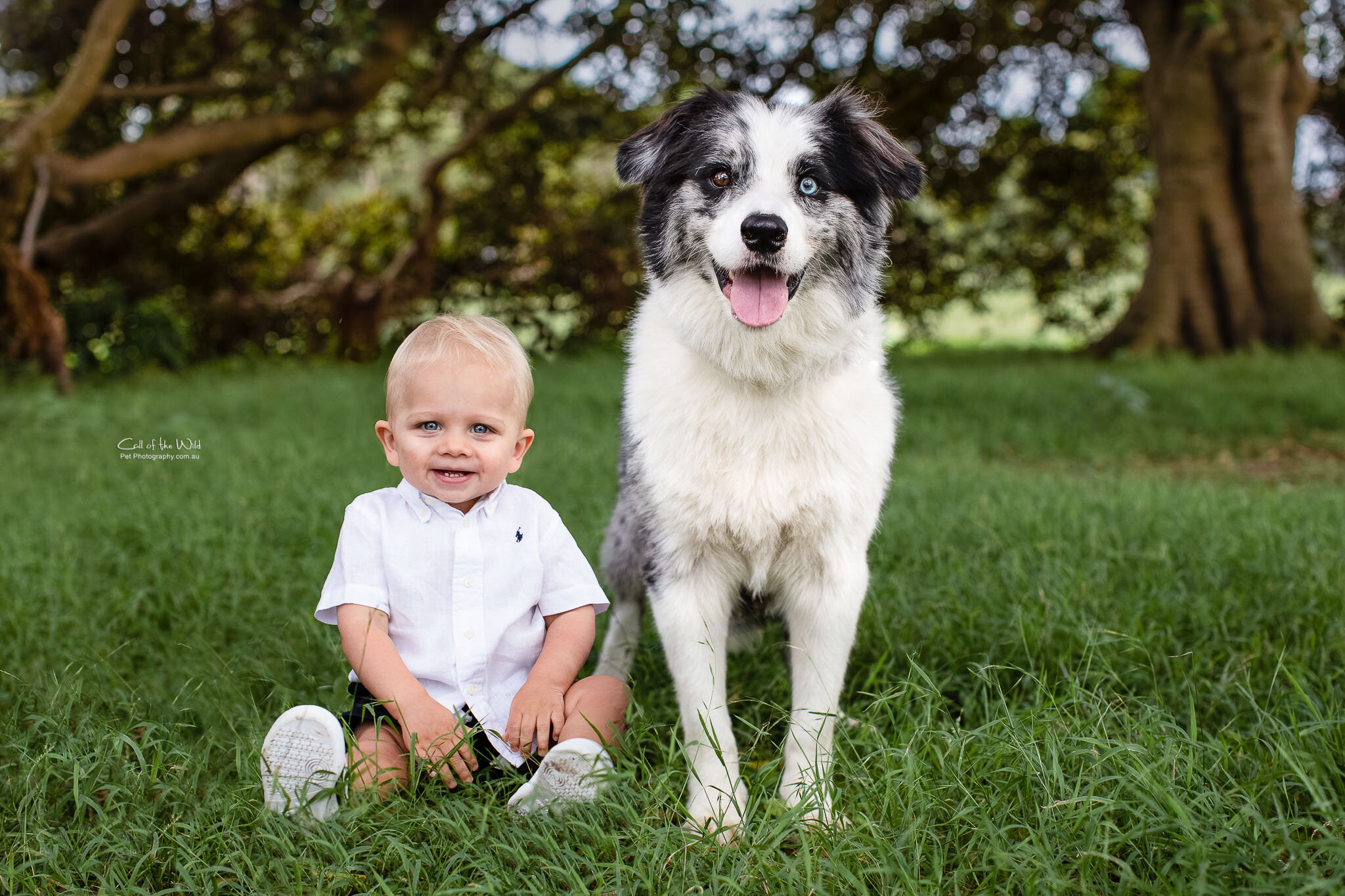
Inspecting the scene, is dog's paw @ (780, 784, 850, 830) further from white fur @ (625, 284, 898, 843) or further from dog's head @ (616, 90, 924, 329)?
dog's head @ (616, 90, 924, 329)

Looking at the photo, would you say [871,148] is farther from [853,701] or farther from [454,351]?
[853,701]

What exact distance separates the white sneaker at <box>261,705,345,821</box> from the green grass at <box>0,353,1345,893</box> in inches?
2.1

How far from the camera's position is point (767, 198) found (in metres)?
2.08

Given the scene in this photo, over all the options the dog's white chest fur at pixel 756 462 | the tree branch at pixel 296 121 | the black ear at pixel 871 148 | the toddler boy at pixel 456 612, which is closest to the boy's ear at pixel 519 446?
the toddler boy at pixel 456 612

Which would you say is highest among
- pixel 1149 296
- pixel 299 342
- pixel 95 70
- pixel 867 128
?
pixel 95 70

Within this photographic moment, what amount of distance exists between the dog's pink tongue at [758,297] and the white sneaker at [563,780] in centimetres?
96

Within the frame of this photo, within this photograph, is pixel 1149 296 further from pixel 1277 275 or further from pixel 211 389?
pixel 211 389

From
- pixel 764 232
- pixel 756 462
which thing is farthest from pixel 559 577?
pixel 764 232

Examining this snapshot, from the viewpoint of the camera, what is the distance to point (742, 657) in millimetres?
2746

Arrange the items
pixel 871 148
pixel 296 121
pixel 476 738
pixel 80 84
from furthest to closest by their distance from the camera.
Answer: pixel 296 121, pixel 80 84, pixel 871 148, pixel 476 738

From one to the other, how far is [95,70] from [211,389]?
2656mm

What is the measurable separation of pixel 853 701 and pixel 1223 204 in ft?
30.1

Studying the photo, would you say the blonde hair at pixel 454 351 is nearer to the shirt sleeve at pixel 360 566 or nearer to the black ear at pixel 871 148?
the shirt sleeve at pixel 360 566

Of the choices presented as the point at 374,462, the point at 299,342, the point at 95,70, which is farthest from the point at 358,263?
the point at 374,462
